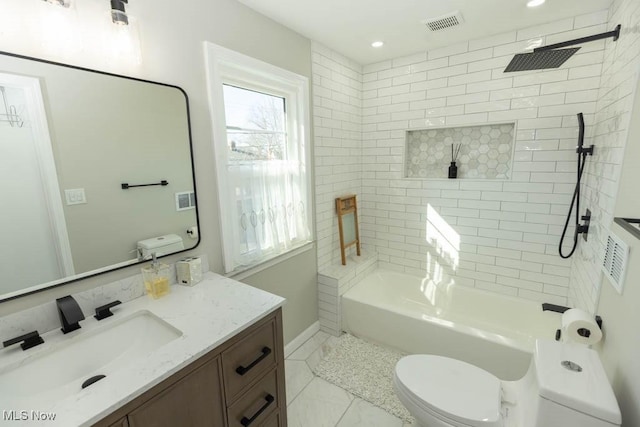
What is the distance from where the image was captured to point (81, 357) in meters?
1.07

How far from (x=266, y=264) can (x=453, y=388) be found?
4.39 ft

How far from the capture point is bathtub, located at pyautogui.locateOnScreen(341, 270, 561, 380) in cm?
192

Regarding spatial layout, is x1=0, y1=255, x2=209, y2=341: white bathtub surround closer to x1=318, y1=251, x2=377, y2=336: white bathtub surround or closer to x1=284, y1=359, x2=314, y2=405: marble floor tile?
x1=284, y1=359, x2=314, y2=405: marble floor tile

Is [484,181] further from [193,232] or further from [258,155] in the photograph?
[193,232]

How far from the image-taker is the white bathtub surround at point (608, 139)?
1.36 metres

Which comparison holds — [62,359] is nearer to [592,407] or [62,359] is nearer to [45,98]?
[45,98]

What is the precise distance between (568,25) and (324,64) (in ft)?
5.78

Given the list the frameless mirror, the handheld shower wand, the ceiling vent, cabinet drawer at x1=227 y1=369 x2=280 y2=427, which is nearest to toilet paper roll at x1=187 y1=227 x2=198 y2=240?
the frameless mirror

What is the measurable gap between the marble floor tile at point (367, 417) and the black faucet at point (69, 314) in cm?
150

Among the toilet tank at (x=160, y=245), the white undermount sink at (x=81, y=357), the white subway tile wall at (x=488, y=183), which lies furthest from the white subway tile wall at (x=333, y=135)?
the white undermount sink at (x=81, y=357)

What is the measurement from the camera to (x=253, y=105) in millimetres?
1952

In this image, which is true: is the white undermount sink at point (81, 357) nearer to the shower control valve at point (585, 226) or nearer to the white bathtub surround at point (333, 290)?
the white bathtub surround at point (333, 290)

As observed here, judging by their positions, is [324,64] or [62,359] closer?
[62,359]

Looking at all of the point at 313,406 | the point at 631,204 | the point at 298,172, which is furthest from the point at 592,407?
the point at 298,172
